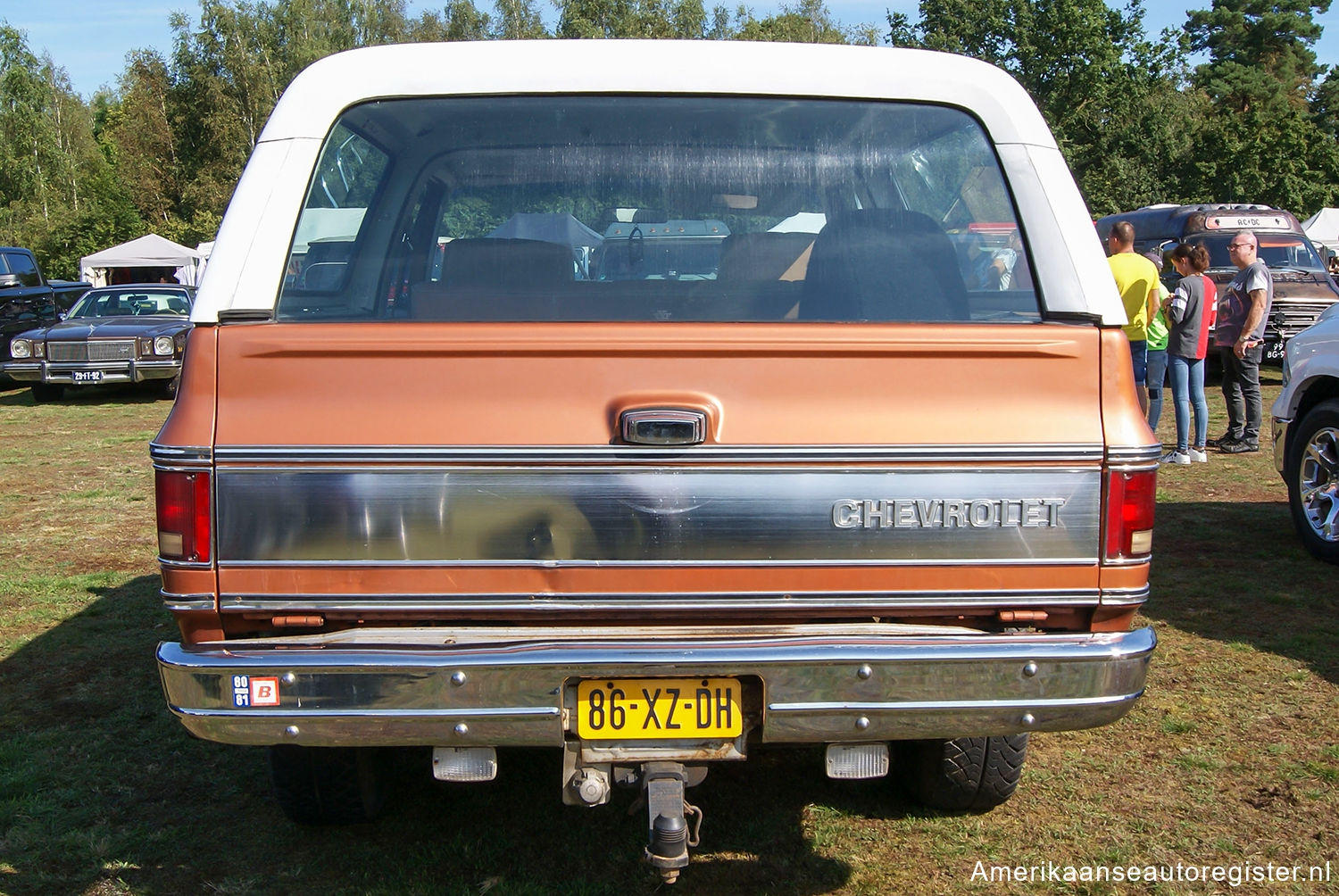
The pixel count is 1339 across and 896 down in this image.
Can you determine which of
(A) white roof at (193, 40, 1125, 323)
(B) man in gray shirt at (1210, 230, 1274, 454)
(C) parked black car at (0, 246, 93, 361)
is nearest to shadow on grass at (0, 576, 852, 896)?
(A) white roof at (193, 40, 1125, 323)

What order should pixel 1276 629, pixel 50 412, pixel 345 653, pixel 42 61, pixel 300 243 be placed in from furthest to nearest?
pixel 42 61 → pixel 50 412 → pixel 1276 629 → pixel 300 243 → pixel 345 653

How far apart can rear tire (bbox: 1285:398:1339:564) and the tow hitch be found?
16.2 ft

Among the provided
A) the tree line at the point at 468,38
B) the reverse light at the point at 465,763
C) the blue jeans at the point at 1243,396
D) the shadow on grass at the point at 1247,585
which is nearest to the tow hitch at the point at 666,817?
the reverse light at the point at 465,763

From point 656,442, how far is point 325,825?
1.72m

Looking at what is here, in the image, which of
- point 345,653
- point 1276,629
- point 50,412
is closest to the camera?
point 345,653

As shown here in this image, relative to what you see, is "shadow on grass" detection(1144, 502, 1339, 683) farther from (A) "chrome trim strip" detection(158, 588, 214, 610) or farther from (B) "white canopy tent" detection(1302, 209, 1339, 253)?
(B) "white canopy tent" detection(1302, 209, 1339, 253)

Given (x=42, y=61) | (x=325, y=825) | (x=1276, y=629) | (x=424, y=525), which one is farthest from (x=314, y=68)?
(x=42, y=61)

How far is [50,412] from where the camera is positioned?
14.4 metres

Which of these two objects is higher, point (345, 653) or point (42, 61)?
point (42, 61)

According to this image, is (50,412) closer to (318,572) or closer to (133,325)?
(133,325)

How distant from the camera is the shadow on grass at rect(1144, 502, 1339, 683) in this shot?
16.4 ft

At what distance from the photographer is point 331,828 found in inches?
132

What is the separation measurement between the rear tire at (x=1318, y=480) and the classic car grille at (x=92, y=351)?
42.9ft

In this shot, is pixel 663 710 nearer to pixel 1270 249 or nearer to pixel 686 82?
pixel 686 82
